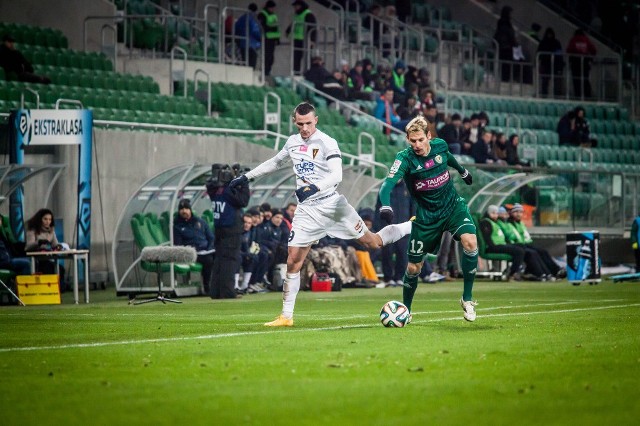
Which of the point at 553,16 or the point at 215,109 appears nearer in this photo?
the point at 215,109

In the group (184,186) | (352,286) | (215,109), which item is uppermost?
(215,109)

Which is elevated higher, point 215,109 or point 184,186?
point 215,109

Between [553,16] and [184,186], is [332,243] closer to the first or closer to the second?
[184,186]

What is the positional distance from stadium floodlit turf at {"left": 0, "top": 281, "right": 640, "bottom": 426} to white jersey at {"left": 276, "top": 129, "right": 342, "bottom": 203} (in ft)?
5.51

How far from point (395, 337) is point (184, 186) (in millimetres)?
12382

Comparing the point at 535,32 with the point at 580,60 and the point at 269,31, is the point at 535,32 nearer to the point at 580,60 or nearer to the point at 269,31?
the point at 580,60

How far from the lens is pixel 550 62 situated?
4269 cm

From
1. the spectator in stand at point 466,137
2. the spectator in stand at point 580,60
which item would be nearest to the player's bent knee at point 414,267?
the spectator in stand at point 466,137

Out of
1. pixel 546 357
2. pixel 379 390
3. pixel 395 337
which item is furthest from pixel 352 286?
pixel 379 390

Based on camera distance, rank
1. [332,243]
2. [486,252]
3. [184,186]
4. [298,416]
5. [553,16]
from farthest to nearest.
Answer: [553,16] < [486,252] < [332,243] < [184,186] < [298,416]

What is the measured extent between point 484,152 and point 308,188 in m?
19.8

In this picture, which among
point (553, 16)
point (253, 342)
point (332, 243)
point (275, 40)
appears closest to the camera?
point (253, 342)

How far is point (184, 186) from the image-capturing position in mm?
24188

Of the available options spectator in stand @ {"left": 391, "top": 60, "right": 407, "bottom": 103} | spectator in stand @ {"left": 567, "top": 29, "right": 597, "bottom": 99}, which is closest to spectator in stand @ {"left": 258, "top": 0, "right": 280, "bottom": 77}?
A: spectator in stand @ {"left": 391, "top": 60, "right": 407, "bottom": 103}
